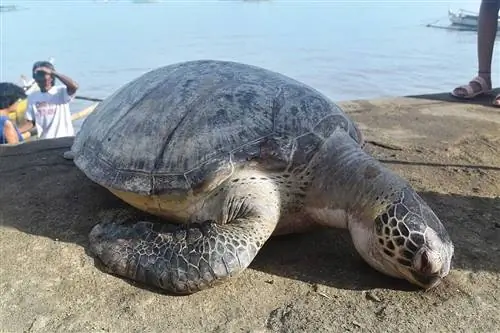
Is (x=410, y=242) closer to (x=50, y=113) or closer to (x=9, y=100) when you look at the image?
(x=50, y=113)

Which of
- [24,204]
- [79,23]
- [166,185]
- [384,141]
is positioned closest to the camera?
[166,185]

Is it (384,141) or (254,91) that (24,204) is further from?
(384,141)

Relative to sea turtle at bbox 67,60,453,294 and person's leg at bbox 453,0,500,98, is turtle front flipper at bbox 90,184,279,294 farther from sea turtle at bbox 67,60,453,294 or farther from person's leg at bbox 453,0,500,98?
person's leg at bbox 453,0,500,98

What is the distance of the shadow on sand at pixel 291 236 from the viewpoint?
2326 millimetres

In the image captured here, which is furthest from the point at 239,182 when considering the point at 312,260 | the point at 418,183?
the point at 418,183

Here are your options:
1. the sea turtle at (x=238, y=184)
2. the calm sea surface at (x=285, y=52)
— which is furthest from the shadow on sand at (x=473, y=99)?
the calm sea surface at (x=285, y=52)

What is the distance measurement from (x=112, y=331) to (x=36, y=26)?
28878 mm

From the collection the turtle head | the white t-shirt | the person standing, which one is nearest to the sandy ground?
the turtle head

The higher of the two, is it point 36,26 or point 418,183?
point 418,183

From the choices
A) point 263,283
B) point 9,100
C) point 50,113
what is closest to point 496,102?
point 263,283

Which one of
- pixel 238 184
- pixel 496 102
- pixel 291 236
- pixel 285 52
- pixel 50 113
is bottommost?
pixel 285 52

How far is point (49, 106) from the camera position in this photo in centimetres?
596

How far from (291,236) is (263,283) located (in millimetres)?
478

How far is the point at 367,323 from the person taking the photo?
1.96 metres
